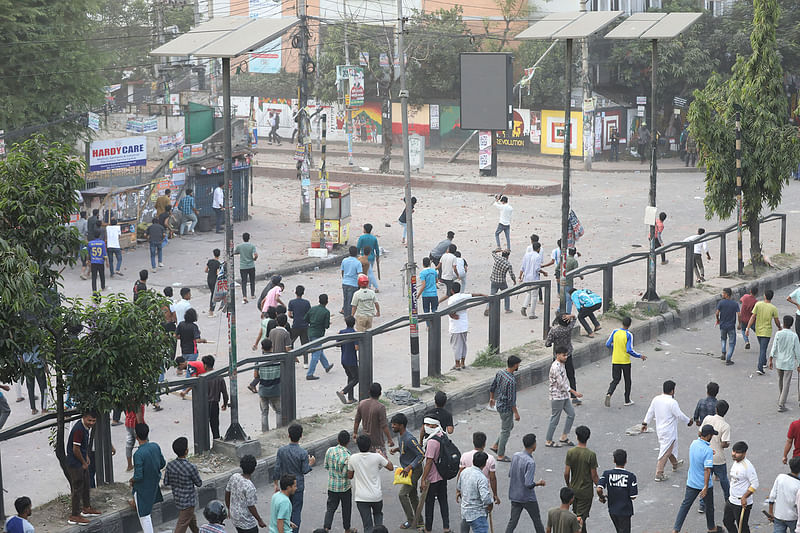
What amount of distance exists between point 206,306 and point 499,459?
31.7 ft

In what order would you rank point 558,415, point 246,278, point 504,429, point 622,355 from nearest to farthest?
point 504,429 → point 558,415 → point 622,355 → point 246,278

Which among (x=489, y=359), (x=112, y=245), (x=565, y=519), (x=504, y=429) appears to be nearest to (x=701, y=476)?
(x=565, y=519)

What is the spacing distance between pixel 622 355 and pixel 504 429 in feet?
9.04

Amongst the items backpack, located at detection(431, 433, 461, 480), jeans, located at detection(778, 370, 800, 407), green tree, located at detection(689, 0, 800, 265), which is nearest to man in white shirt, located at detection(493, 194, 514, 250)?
green tree, located at detection(689, 0, 800, 265)

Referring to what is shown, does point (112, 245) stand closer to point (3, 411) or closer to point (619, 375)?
point (3, 411)

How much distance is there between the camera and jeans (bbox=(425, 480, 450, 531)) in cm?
1073

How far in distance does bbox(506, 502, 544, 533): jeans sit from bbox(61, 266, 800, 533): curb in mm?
3094

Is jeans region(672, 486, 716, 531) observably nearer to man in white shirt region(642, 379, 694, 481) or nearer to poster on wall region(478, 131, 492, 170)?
man in white shirt region(642, 379, 694, 481)

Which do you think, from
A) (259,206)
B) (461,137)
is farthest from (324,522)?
(461,137)

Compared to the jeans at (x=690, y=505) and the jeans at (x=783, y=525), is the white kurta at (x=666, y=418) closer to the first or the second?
the jeans at (x=690, y=505)

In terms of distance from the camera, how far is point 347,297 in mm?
19641

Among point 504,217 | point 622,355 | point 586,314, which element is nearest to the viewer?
point 622,355

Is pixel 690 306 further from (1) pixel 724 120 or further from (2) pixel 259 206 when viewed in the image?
(2) pixel 259 206

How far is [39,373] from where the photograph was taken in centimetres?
992
